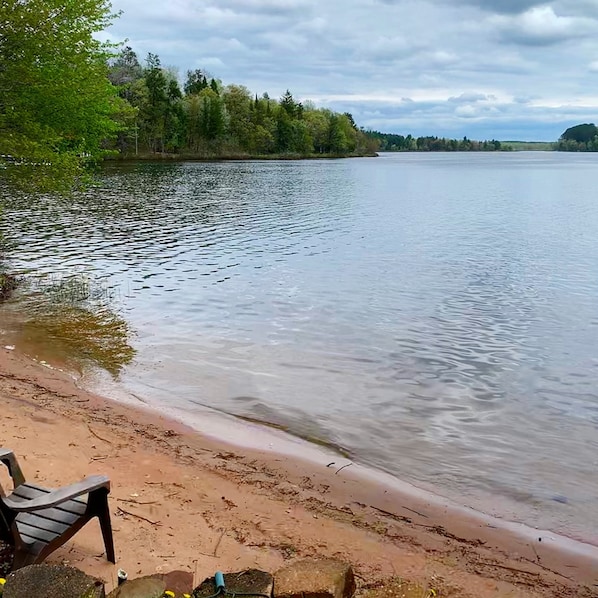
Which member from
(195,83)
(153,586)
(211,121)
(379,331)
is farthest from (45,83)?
(195,83)

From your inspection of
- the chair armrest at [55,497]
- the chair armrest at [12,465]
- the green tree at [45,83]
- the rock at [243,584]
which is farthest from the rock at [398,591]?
the green tree at [45,83]

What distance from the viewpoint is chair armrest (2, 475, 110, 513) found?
4.54m

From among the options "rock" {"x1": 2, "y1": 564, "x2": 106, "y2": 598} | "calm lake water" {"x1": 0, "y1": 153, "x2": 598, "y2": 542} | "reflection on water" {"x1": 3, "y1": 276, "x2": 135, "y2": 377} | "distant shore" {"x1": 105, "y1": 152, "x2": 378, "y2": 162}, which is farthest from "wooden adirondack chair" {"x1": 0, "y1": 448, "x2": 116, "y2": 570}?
"distant shore" {"x1": 105, "y1": 152, "x2": 378, "y2": 162}

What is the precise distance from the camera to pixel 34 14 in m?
16.2

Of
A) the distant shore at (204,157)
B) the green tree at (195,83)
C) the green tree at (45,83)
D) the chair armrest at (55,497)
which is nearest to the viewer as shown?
the chair armrest at (55,497)

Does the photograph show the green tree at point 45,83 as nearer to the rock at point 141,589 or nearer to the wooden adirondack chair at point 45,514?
the wooden adirondack chair at point 45,514

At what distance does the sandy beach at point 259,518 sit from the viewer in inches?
224

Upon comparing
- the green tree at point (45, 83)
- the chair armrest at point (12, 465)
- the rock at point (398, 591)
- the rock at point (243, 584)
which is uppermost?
the green tree at point (45, 83)

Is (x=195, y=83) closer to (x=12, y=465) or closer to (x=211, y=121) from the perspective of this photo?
(x=211, y=121)

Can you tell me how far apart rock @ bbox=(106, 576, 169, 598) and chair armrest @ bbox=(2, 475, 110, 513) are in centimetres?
77

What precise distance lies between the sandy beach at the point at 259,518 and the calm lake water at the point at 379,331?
825mm

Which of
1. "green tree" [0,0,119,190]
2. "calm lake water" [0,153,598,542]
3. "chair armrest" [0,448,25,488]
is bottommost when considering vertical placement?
"calm lake water" [0,153,598,542]

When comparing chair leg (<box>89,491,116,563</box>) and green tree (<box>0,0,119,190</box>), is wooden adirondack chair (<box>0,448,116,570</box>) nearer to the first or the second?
chair leg (<box>89,491,116,563</box>)

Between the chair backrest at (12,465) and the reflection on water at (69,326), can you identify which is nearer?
the chair backrest at (12,465)
